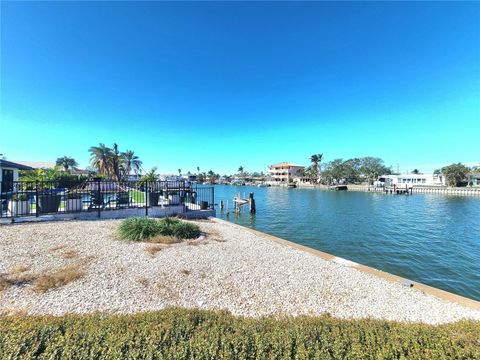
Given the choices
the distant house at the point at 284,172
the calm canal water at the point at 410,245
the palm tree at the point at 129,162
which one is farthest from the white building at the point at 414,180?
the palm tree at the point at 129,162

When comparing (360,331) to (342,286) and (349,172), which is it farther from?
(349,172)

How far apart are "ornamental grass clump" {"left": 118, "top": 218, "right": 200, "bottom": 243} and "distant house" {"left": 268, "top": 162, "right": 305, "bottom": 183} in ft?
351

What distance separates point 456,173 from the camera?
6812 cm

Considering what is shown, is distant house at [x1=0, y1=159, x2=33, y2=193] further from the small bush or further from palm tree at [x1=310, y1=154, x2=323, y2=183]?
palm tree at [x1=310, y1=154, x2=323, y2=183]

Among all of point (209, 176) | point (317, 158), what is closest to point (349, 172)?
point (317, 158)

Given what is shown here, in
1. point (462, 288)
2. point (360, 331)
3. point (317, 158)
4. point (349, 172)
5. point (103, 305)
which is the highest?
point (317, 158)

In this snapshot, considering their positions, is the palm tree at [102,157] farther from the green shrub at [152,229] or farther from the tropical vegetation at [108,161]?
the green shrub at [152,229]

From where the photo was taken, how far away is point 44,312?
3635 millimetres

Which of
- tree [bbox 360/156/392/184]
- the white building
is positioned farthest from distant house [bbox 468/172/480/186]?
tree [bbox 360/156/392/184]

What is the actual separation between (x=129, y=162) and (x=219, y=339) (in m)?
55.4

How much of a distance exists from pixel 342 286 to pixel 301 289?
3.86ft

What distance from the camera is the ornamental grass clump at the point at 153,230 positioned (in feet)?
26.4

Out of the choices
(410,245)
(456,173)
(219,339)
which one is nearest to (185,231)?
(219,339)

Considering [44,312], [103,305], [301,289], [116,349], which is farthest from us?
[301,289]
